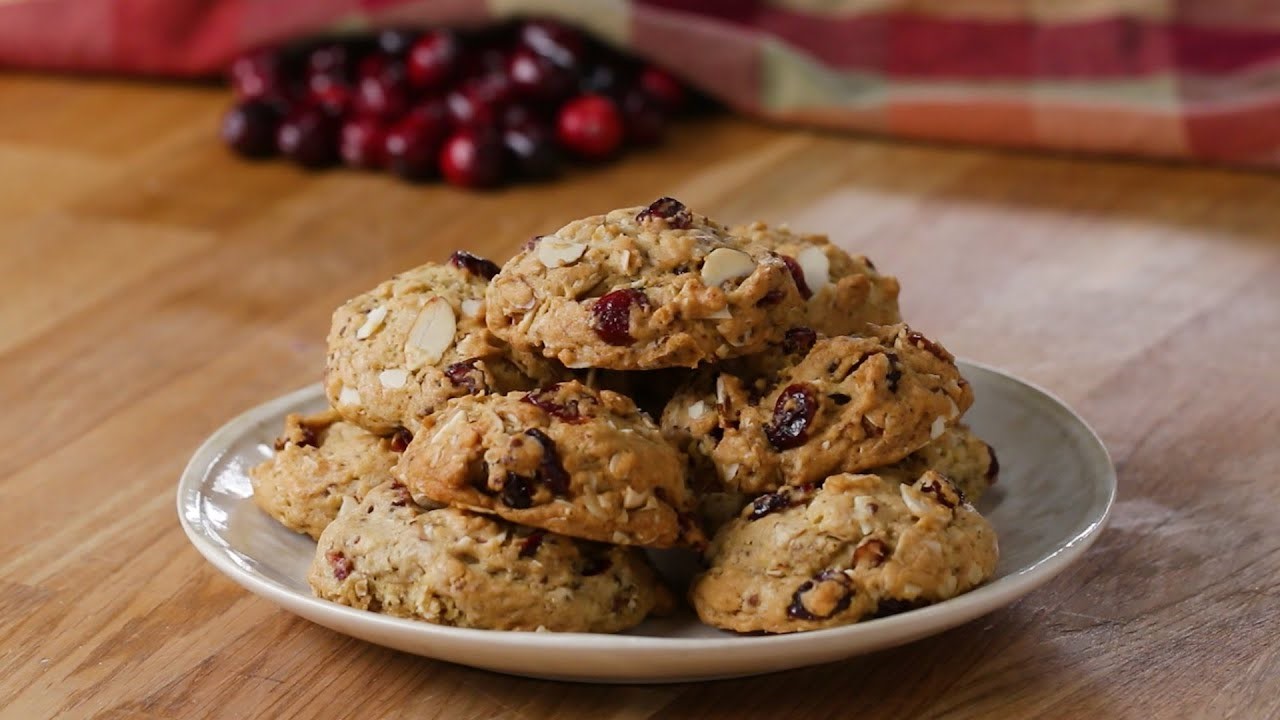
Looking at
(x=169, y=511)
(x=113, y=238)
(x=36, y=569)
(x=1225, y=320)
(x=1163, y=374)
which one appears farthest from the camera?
(x=113, y=238)

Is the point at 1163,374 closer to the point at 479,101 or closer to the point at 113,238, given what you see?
the point at 479,101

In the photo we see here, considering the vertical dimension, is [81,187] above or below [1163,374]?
below

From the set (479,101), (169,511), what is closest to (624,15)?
(479,101)

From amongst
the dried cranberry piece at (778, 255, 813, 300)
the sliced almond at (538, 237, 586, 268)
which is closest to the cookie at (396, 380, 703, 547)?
the sliced almond at (538, 237, 586, 268)

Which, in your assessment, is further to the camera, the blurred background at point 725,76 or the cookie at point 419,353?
the blurred background at point 725,76

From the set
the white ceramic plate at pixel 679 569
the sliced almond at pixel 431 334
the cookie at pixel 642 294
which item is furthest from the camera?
the sliced almond at pixel 431 334

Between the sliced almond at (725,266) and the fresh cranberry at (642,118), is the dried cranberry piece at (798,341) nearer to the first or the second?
the sliced almond at (725,266)

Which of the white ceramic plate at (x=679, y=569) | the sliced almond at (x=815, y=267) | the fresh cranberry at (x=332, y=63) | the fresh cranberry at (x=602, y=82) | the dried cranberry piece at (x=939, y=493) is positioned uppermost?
the sliced almond at (x=815, y=267)

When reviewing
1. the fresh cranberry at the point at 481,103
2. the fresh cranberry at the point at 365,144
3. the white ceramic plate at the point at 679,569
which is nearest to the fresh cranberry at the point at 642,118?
the fresh cranberry at the point at 481,103
